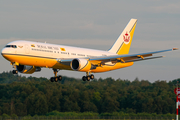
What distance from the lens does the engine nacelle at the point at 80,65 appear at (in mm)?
49531

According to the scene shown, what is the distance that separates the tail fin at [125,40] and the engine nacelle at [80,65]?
13386mm

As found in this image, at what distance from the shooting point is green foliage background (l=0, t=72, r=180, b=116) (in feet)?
333

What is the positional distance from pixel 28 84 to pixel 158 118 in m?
48.9

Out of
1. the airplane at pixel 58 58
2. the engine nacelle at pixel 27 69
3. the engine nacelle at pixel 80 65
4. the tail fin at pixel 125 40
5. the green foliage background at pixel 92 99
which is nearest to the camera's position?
the airplane at pixel 58 58

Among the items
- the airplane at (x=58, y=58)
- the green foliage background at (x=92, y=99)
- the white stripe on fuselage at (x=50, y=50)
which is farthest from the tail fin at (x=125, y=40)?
the green foliage background at (x=92, y=99)

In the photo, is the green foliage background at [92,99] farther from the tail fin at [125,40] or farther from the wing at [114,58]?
the wing at [114,58]

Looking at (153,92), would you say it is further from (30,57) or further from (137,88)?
(30,57)

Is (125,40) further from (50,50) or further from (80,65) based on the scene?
(50,50)

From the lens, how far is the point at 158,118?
285ft

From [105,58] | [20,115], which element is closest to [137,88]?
[20,115]

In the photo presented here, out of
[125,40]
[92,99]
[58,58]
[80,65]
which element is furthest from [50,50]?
[92,99]

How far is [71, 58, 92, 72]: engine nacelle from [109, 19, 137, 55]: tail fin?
43.9ft

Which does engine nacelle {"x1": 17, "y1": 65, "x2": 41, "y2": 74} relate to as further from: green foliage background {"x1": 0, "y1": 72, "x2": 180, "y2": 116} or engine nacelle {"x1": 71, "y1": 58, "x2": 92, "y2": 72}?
green foliage background {"x1": 0, "y1": 72, "x2": 180, "y2": 116}

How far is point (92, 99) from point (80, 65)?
61.3 m
